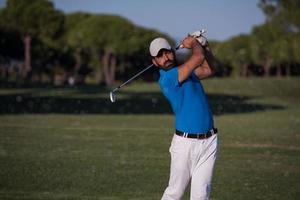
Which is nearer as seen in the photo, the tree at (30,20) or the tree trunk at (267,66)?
the tree at (30,20)

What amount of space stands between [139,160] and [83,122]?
1282 centimetres

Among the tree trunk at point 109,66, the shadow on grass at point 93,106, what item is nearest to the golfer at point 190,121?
the shadow on grass at point 93,106

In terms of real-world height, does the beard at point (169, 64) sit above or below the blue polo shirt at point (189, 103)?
above

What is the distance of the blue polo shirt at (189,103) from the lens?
9.04m

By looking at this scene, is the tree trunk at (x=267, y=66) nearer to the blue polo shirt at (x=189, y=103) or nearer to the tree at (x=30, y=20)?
the tree at (x=30, y=20)

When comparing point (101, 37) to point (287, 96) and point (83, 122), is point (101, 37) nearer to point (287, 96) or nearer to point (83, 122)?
point (287, 96)

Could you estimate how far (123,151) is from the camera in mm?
19344

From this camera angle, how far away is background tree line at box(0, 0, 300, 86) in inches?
3878

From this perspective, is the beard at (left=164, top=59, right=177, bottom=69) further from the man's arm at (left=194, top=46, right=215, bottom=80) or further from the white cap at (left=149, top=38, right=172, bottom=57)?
the man's arm at (left=194, top=46, right=215, bottom=80)

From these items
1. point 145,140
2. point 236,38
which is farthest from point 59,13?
point 145,140

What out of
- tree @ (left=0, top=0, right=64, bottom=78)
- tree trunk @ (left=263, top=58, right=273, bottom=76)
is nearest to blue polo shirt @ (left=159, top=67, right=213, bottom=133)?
tree @ (left=0, top=0, right=64, bottom=78)

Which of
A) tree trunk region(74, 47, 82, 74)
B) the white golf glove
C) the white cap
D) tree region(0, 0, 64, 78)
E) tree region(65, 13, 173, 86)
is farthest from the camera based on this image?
tree trunk region(74, 47, 82, 74)

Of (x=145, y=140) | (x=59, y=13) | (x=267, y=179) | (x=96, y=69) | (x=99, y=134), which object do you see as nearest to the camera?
(x=267, y=179)

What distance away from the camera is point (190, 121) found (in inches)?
358
